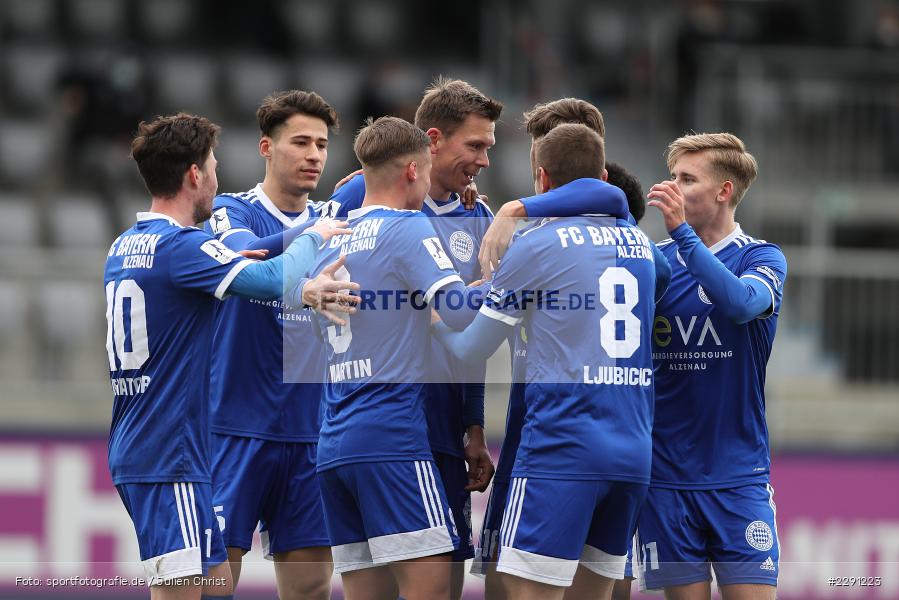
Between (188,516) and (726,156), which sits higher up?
(726,156)

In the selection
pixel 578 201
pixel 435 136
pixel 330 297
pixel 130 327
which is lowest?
pixel 130 327

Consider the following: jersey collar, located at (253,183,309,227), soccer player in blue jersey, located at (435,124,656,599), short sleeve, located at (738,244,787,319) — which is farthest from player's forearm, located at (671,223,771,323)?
jersey collar, located at (253,183,309,227)

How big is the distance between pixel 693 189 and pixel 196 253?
7.49 feet

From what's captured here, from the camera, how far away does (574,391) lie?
519 centimetres

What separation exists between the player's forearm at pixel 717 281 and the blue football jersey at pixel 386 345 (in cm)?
101

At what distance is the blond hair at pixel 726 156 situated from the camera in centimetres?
601

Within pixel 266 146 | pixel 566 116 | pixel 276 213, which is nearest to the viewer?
pixel 566 116

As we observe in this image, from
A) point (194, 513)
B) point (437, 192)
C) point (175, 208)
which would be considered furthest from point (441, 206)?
point (194, 513)

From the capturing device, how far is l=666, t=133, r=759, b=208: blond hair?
6.01 meters

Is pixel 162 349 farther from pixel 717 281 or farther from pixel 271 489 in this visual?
pixel 717 281

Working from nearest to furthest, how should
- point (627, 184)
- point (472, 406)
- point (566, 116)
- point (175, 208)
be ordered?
point (175, 208), point (566, 116), point (472, 406), point (627, 184)

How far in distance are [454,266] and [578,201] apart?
0.96 m

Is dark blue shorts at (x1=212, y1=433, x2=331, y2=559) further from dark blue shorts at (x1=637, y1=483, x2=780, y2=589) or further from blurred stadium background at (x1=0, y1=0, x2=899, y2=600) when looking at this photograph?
blurred stadium background at (x1=0, y1=0, x2=899, y2=600)

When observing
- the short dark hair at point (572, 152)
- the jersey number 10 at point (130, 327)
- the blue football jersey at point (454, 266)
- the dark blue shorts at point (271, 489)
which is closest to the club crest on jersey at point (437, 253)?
the blue football jersey at point (454, 266)
